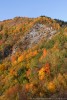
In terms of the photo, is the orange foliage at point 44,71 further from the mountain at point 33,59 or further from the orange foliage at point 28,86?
the orange foliage at point 28,86

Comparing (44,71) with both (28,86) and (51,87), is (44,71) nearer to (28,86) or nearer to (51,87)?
(28,86)

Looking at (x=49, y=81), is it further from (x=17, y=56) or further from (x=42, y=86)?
(x=17, y=56)

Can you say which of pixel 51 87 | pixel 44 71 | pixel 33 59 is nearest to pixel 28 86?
pixel 44 71

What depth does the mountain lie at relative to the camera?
140 metres

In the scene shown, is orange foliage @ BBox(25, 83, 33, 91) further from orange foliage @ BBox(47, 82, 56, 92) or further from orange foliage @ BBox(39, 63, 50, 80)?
orange foliage @ BBox(47, 82, 56, 92)

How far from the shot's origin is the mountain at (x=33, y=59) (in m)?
140

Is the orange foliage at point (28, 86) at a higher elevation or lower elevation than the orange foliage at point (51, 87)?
lower

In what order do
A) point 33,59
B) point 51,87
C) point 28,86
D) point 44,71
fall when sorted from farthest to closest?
1. point 33,59
2. point 44,71
3. point 28,86
4. point 51,87

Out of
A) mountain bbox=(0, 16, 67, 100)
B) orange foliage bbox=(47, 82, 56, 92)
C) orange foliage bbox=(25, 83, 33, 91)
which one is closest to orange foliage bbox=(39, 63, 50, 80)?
mountain bbox=(0, 16, 67, 100)

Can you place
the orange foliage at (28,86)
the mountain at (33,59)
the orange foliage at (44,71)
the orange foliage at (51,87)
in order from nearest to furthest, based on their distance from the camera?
the orange foliage at (51,87)
the mountain at (33,59)
the orange foliage at (28,86)
the orange foliage at (44,71)

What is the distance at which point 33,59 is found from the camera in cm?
16212

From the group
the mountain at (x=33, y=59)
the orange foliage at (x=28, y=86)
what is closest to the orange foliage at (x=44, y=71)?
the mountain at (x=33, y=59)

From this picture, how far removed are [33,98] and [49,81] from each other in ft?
52.7

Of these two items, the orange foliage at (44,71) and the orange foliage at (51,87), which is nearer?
the orange foliage at (51,87)
